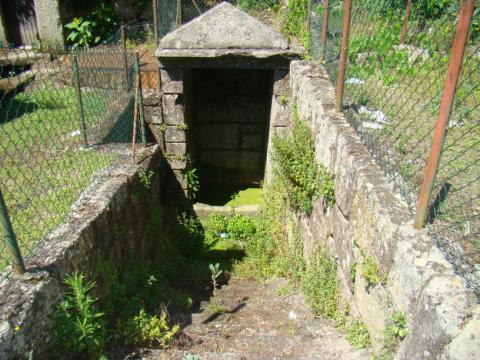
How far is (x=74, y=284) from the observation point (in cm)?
230

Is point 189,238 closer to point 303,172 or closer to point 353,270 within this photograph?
point 303,172

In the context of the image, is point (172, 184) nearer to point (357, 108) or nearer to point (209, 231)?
point (209, 231)

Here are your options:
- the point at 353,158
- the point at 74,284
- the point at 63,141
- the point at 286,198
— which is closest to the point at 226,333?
the point at 74,284

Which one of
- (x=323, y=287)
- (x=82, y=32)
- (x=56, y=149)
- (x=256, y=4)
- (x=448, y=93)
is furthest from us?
(x=82, y=32)

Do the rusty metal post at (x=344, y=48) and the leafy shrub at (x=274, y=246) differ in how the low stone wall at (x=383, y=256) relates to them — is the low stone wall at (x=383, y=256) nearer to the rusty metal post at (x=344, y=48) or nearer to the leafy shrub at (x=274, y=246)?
the rusty metal post at (x=344, y=48)

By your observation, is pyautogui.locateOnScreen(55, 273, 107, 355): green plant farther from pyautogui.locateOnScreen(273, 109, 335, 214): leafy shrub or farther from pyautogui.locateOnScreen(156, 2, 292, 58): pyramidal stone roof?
pyautogui.locateOnScreen(156, 2, 292, 58): pyramidal stone roof

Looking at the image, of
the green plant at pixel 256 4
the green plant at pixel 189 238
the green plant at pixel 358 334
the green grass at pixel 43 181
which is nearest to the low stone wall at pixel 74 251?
the green grass at pixel 43 181

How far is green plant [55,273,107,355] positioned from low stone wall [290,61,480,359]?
5.28ft

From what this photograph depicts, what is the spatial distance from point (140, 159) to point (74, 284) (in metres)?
2.52

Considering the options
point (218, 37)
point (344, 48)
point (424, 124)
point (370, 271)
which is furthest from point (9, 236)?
point (218, 37)

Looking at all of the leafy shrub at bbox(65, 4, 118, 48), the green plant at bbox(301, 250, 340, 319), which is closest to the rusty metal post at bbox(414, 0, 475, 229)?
the green plant at bbox(301, 250, 340, 319)

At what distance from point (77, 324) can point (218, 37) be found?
423 cm

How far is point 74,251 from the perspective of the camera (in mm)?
2590

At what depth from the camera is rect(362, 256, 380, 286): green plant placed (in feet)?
7.52
